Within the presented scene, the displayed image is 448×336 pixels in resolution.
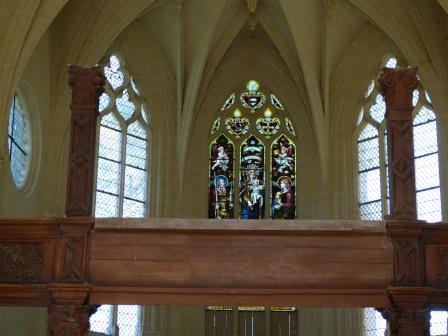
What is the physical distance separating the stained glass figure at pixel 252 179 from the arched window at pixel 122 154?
→ 194cm

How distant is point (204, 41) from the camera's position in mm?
17625

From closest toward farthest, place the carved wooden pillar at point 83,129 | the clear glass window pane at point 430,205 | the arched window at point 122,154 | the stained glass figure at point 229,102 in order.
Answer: the carved wooden pillar at point 83,129
the clear glass window pane at point 430,205
the arched window at point 122,154
the stained glass figure at point 229,102

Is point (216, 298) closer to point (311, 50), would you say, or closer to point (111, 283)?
point (111, 283)

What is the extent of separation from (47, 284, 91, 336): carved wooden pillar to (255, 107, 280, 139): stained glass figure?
431 inches

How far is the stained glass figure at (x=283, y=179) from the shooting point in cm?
1800

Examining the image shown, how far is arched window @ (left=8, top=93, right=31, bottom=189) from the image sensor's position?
1511 cm

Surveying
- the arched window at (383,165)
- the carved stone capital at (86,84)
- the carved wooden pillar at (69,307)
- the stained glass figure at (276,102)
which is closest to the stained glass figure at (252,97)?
the stained glass figure at (276,102)

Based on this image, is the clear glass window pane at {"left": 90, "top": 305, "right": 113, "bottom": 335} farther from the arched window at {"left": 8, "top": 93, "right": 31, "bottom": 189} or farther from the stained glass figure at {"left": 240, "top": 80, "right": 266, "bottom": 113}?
the stained glass figure at {"left": 240, "top": 80, "right": 266, "bottom": 113}

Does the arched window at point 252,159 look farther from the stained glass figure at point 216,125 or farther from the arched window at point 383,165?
the arched window at point 383,165

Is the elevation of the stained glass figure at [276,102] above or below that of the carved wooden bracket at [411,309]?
above

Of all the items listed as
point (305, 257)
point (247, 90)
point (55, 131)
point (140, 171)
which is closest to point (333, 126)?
point (247, 90)

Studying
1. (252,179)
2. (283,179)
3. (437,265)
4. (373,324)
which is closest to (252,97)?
(252,179)

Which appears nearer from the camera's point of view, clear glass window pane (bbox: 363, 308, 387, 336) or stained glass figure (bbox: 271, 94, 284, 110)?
clear glass window pane (bbox: 363, 308, 387, 336)

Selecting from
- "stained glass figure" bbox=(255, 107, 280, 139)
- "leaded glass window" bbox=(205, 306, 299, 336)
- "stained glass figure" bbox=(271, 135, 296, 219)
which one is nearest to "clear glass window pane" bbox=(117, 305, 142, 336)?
"leaded glass window" bbox=(205, 306, 299, 336)
